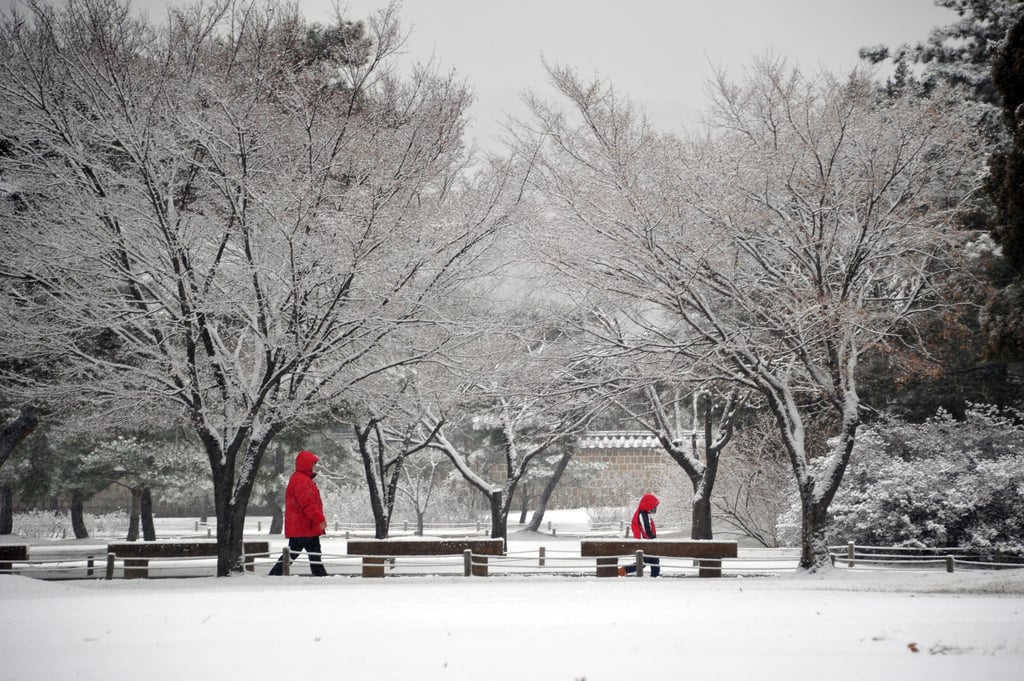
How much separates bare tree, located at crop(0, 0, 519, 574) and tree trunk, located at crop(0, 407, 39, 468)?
4.90 meters

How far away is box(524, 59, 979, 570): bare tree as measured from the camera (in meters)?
15.4

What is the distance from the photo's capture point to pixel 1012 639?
6.79 metres

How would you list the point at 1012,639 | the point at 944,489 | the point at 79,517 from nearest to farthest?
the point at 1012,639 → the point at 944,489 → the point at 79,517

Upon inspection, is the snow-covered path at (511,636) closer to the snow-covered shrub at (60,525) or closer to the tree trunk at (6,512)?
the tree trunk at (6,512)

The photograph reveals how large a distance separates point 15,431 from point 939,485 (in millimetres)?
20908

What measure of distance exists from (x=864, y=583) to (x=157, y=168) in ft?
42.3

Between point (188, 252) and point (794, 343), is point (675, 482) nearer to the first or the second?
point (794, 343)

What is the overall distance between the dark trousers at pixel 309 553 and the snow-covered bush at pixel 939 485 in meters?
12.7

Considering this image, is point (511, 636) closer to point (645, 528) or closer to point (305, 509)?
point (305, 509)

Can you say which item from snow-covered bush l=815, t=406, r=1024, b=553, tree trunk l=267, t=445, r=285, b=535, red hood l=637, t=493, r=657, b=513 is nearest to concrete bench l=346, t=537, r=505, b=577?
red hood l=637, t=493, r=657, b=513

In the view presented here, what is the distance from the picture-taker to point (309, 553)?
14.4 meters

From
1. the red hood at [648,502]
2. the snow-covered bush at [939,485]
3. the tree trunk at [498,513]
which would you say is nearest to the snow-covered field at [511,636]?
the red hood at [648,502]

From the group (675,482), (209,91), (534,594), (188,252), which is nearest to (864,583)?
(534,594)

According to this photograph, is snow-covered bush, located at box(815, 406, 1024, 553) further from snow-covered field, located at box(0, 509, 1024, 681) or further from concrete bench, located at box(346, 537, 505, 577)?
snow-covered field, located at box(0, 509, 1024, 681)
